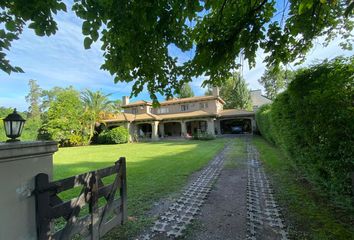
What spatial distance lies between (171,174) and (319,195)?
15.1ft

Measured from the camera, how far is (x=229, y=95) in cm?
4109

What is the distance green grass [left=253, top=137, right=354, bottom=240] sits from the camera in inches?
132

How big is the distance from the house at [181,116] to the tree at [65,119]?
183 inches

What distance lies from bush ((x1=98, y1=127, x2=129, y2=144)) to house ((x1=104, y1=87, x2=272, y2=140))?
3504 millimetres

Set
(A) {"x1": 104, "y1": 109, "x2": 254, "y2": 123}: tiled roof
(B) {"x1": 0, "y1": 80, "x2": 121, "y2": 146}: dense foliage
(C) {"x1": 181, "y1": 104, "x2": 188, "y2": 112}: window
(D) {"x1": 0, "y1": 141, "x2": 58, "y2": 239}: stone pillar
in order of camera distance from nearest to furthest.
Answer: (D) {"x1": 0, "y1": 141, "x2": 58, "y2": 239}: stone pillar, (B) {"x1": 0, "y1": 80, "x2": 121, "y2": 146}: dense foliage, (A) {"x1": 104, "y1": 109, "x2": 254, "y2": 123}: tiled roof, (C) {"x1": 181, "y1": 104, "x2": 188, "y2": 112}: window

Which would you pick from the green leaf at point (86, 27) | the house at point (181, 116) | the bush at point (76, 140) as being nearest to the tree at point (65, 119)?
the bush at point (76, 140)

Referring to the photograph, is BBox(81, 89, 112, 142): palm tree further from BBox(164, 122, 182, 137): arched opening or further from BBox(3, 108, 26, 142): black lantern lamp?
BBox(3, 108, 26, 142): black lantern lamp

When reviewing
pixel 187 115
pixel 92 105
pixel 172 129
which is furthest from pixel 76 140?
pixel 172 129

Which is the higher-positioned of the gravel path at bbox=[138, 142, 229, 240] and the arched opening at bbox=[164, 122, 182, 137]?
the arched opening at bbox=[164, 122, 182, 137]

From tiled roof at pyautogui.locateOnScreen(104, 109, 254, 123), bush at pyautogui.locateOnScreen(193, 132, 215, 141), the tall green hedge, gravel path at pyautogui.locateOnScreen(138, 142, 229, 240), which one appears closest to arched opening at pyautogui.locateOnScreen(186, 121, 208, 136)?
tiled roof at pyautogui.locateOnScreen(104, 109, 254, 123)

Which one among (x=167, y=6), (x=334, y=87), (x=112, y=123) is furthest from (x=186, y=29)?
(x=112, y=123)

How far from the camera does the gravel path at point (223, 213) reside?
11.5 ft

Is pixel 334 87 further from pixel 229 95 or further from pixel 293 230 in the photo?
pixel 229 95

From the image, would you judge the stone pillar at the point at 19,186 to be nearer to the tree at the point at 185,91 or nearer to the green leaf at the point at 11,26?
the green leaf at the point at 11,26
